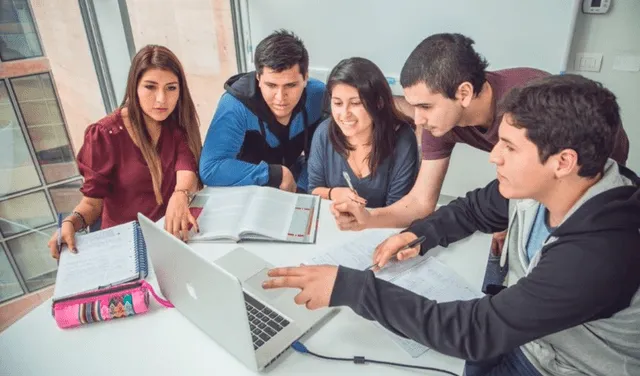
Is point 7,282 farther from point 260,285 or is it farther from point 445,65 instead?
point 445,65

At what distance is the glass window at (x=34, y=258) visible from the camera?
2.47m

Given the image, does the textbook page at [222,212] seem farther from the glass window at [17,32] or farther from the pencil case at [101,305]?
the glass window at [17,32]

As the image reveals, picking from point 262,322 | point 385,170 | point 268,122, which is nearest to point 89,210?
point 268,122

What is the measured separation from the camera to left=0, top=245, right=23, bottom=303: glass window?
2408 millimetres

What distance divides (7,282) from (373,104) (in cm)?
230

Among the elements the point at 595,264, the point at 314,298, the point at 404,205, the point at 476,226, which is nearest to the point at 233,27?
the point at 404,205

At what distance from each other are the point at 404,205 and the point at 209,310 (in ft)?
2.70

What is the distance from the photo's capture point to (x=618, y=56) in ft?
7.58

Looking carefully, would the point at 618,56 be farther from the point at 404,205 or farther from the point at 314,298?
the point at 314,298

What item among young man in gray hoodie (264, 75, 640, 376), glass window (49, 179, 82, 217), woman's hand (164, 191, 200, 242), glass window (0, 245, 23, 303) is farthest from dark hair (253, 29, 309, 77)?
glass window (0, 245, 23, 303)

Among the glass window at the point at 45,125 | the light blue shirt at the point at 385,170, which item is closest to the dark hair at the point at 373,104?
the light blue shirt at the point at 385,170

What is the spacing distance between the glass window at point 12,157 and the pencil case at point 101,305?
1672 millimetres

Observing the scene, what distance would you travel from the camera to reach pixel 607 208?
2.62 feet

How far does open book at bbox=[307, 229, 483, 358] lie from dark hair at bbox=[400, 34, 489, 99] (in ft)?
1.70
